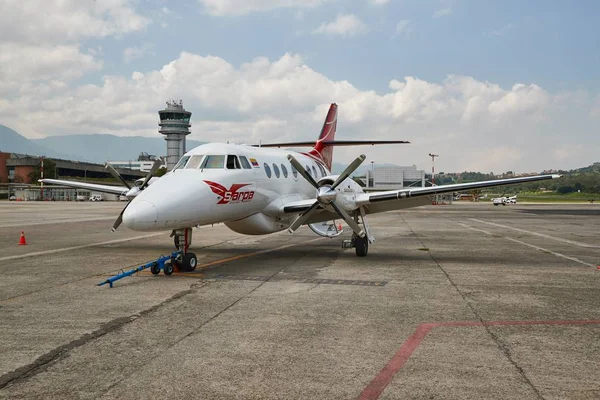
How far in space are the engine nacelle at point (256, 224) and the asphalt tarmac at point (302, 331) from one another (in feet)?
4.63

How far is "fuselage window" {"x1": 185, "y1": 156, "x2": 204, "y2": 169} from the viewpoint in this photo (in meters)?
14.1

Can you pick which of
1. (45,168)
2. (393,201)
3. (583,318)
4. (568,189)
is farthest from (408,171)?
(583,318)

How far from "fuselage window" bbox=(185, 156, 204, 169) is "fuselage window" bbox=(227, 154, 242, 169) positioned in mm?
818

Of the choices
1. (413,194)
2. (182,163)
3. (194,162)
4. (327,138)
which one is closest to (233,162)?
(194,162)

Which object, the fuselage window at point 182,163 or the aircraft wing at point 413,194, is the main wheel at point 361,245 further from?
the fuselage window at point 182,163

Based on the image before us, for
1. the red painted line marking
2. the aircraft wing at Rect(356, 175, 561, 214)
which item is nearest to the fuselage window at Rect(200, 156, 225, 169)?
the aircraft wing at Rect(356, 175, 561, 214)

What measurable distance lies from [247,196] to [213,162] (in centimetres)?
155

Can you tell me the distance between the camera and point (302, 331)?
298 inches

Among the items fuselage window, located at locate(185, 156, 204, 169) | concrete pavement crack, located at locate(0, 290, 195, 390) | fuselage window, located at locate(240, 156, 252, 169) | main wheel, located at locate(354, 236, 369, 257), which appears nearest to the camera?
concrete pavement crack, located at locate(0, 290, 195, 390)

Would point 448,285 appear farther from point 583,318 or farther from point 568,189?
point 568,189

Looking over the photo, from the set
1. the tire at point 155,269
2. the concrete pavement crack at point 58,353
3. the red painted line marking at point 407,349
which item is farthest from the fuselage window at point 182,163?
the red painted line marking at point 407,349

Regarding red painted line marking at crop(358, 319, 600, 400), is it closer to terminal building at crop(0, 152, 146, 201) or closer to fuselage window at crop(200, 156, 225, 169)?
fuselage window at crop(200, 156, 225, 169)

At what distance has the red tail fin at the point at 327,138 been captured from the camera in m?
25.8

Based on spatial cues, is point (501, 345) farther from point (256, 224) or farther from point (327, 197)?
point (256, 224)
